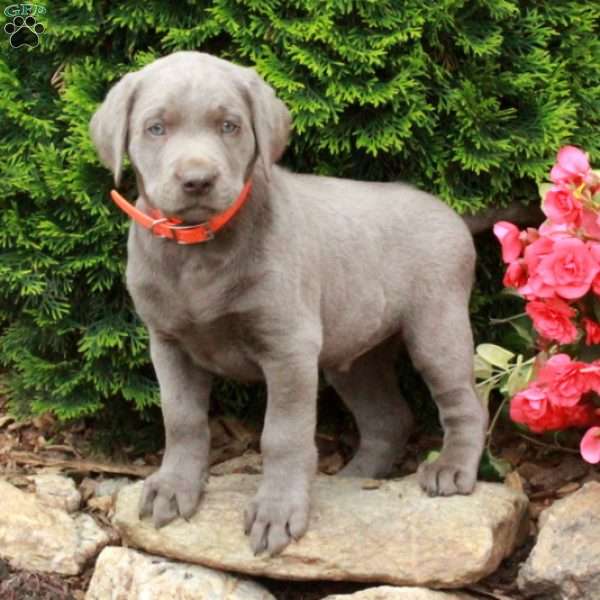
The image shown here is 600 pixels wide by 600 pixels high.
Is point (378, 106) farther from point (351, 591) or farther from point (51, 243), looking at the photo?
point (351, 591)

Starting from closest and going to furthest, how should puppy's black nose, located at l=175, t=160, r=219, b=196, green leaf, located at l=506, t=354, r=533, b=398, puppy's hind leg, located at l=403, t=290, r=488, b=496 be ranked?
puppy's black nose, located at l=175, t=160, r=219, b=196, puppy's hind leg, located at l=403, t=290, r=488, b=496, green leaf, located at l=506, t=354, r=533, b=398

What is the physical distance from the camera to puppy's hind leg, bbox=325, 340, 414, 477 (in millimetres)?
5012

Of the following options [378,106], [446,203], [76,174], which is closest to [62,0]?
[76,174]

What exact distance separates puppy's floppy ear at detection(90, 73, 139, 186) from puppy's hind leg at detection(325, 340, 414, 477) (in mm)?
1602

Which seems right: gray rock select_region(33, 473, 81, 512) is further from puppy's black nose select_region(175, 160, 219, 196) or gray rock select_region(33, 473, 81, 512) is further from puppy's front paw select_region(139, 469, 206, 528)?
puppy's black nose select_region(175, 160, 219, 196)

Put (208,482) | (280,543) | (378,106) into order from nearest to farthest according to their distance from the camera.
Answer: (280,543) → (208,482) → (378,106)

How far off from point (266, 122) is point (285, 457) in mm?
1130

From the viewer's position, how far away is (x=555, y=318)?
420cm

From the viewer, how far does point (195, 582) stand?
158 inches

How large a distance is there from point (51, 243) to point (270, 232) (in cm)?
130

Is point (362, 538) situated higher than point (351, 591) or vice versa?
point (362, 538)

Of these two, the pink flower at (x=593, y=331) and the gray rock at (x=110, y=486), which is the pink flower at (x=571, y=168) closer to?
the pink flower at (x=593, y=331)

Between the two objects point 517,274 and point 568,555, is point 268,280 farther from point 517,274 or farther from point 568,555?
point 568,555

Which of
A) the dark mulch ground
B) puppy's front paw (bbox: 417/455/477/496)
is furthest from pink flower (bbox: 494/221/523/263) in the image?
the dark mulch ground
